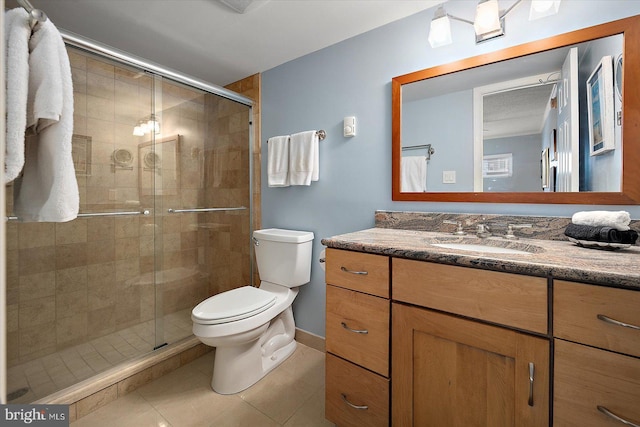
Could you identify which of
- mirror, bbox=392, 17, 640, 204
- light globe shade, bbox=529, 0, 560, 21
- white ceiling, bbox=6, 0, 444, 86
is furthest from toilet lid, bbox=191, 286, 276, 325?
light globe shade, bbox=529, 0, 560, 21

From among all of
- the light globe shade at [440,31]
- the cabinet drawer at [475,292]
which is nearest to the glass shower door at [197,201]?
the light globe shade at [440,31]

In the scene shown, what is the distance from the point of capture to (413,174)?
154cm

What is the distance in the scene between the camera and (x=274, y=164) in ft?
6.60

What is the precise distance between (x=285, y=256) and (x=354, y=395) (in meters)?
0.91

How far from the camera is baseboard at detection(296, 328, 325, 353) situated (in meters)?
1.93

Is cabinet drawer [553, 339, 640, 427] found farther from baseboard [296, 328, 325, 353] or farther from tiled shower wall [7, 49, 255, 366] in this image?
tiled shower wall [7, 49, 255, 366]

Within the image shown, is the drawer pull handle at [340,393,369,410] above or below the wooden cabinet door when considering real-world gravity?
below

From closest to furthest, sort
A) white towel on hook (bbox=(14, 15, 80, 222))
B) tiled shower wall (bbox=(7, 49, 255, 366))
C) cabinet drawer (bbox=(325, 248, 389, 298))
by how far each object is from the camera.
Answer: white towel on hook (bbox=(14, 15, 80, 222)) < cabinet drawer (bbox=(325, 248, 389, 298)) < tiled shower wall (bbox=(7, 49, 255, 366))

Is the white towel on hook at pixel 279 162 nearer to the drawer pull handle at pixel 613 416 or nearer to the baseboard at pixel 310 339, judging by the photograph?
the baseboard at pixel 310 339

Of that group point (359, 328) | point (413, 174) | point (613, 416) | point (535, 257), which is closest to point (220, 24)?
point (413, 174)

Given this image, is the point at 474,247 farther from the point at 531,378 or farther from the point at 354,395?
the point at 354,395

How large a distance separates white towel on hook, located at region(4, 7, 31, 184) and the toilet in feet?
3.13

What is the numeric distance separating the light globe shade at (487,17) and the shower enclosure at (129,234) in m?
1.68

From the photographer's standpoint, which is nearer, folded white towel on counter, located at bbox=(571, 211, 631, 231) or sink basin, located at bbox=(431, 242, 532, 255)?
folded white towel on counter, located at bbox=(571, 211, 631, 231)
